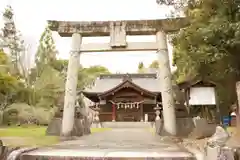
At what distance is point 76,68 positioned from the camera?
11734mm

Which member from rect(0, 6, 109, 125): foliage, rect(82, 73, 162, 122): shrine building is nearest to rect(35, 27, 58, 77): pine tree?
rect(0, 6, 109, 125): foliage

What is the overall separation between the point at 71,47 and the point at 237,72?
260 inches

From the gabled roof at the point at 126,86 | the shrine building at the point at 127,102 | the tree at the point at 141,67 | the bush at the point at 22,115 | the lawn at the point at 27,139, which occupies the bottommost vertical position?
the lawn at the point at 27,139

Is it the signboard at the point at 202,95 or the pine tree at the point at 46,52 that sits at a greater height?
the pine tree at the point at 46,52

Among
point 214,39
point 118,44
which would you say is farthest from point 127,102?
point 214,39

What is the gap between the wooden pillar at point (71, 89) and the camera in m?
11.3

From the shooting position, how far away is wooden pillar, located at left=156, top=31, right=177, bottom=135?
11.1m

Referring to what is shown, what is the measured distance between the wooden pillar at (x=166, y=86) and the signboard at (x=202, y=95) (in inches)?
35.5

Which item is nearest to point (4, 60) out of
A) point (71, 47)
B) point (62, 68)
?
point (71, 47)

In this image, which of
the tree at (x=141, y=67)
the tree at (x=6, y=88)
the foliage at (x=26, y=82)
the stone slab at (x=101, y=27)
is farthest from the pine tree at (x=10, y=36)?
the tree at (x=141, y=67)

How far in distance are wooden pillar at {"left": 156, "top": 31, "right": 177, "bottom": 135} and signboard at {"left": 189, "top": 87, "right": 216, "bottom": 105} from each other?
90 centimetres

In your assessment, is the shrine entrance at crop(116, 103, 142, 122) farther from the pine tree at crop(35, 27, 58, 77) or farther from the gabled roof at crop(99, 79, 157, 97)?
the pine tree at crop(35, 27, 58, 77)

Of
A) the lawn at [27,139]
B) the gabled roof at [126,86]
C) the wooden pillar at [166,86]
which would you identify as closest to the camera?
the lawn at [27,139]

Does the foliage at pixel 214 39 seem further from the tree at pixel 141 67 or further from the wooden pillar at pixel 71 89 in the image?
the tree at pixel 141 67
